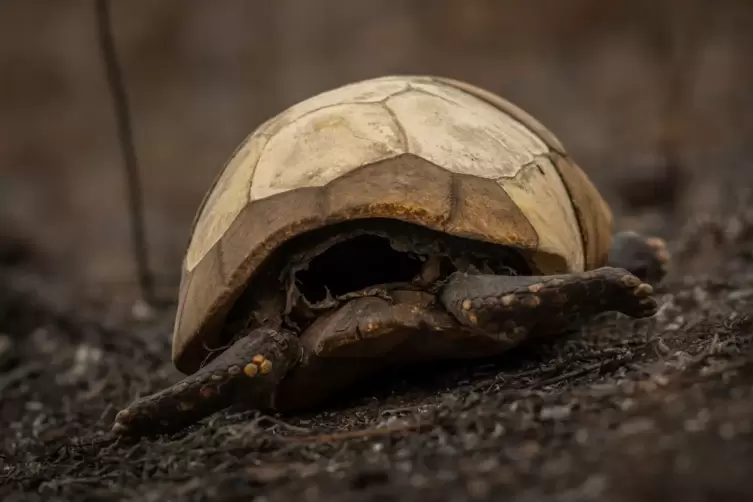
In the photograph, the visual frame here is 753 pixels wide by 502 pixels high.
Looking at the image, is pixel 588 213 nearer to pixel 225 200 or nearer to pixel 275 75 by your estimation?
pixel 225 200

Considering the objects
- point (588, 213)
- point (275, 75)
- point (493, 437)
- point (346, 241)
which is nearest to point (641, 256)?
point (588, 213)

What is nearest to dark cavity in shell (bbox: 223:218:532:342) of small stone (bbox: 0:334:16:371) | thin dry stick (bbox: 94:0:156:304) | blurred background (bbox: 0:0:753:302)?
small stone (bbox: 0:334:16:371)

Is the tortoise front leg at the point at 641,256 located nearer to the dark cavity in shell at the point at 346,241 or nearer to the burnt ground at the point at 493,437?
the burnt ground at the point at 493,437

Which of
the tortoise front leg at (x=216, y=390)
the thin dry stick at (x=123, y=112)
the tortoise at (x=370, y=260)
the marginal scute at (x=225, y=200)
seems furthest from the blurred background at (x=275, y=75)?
the tortoise front leg at (x=216, y=390)

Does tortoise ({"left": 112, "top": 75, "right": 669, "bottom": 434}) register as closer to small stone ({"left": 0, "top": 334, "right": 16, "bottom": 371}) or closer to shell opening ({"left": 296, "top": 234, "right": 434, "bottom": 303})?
shell opening ({"left": 296, "top": 234, "right": 434, "bottom": 303})

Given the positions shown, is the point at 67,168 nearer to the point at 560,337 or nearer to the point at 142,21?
the point at 142,21

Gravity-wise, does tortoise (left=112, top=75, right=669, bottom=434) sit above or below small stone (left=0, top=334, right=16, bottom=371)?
above
